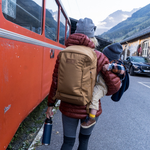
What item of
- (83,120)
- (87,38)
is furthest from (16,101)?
(87,38)

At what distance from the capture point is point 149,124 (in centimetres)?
370

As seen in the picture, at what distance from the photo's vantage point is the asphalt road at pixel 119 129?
2.77m

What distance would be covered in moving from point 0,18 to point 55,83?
81 centimetres

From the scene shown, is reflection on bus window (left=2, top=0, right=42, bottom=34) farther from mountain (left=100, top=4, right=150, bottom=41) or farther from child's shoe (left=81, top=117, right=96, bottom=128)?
mountain (left=100, top=4, right=150, bottom=41)

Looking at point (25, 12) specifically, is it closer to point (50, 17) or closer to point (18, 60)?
point (18, 60)

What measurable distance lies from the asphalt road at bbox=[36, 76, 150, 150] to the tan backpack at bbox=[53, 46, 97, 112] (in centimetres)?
158

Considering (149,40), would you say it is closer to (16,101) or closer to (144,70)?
(144,70)

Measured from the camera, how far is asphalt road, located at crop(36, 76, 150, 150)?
2.77 metres

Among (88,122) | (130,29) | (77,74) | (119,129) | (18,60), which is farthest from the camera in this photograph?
(130,29)

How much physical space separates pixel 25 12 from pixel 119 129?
8.91 feet

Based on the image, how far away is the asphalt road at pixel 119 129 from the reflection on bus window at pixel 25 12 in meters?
1.84

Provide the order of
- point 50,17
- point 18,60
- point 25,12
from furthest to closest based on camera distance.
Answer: point 50,17 < point 25,12 < point 18,60

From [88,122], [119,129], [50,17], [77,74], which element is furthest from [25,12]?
[119,129]

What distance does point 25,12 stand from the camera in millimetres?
2320
